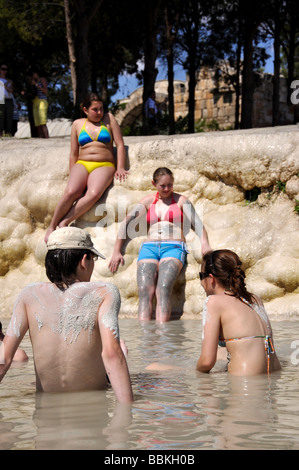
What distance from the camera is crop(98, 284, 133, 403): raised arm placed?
3400 millimetres

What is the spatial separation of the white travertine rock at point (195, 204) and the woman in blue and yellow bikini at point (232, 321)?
10.7 feet

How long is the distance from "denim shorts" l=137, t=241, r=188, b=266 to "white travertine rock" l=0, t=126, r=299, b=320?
0.56ft

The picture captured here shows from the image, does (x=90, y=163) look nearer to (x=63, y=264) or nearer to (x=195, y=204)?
(x=195, y=204)

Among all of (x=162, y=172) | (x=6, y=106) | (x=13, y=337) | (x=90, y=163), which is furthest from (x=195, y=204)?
(x=6, y=106)

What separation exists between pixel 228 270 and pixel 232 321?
33 cm

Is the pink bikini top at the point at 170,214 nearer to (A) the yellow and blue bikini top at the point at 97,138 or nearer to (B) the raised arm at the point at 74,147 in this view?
(A) the yellow and blue bikini top at the point at 97,138

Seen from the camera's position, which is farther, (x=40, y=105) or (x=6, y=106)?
(x=40, y=105)

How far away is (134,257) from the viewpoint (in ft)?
28.6

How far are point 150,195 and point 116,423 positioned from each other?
5494 mm

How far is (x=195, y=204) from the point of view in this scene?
884 cm

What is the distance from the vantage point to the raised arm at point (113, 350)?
340cm

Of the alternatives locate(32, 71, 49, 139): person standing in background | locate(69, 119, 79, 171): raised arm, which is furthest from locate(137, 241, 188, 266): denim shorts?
locate(32, 71, 49, 139): person standing in background

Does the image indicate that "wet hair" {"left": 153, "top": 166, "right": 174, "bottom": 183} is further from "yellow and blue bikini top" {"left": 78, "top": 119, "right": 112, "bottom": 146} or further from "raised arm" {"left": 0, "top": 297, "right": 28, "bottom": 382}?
"raised arm" {"left": 0, "top": 297, "right": 28, "bottom": 382}
